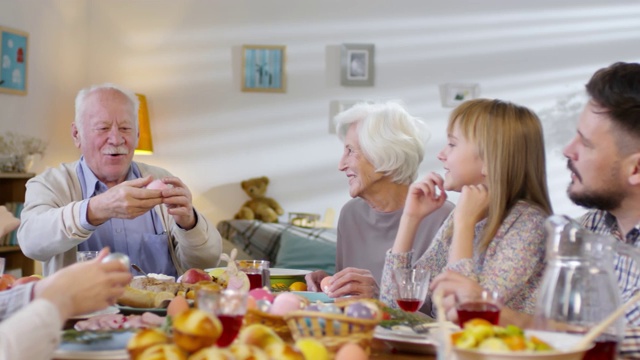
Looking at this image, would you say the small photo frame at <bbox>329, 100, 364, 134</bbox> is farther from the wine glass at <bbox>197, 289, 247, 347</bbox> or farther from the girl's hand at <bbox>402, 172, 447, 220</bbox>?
the wine glass at <bbox>197, 289, 247, 347</bbox>

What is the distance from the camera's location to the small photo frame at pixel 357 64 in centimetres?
557

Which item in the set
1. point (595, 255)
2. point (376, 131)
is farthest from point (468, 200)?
point (376, 131)

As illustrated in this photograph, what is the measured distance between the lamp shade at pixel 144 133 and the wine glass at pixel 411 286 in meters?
3.83

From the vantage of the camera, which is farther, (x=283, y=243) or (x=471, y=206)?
(x=283, y=243)

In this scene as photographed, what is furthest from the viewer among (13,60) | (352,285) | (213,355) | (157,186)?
(13,60)

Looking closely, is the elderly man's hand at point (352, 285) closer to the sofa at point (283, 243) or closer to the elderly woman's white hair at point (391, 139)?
the elderly woman's white hair at point (391, 139)

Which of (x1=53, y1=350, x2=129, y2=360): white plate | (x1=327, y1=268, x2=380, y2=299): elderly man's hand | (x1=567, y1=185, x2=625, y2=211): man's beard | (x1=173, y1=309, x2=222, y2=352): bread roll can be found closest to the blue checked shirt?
(x1=567, y1=185, x2=625, y2=211): man's beard

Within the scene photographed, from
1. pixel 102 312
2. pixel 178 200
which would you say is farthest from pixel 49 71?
pixel 102 312

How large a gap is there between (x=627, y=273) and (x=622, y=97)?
0.41 m

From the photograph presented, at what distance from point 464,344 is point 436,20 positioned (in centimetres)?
464

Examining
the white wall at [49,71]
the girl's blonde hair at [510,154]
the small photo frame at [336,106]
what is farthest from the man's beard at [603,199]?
the white wall at [49,71]

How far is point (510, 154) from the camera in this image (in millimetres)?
2025

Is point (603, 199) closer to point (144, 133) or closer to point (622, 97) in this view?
point (622, 97)

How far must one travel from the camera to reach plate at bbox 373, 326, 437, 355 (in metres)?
1.52
